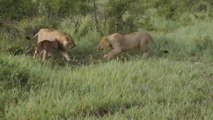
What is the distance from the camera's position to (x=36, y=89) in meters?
5.46

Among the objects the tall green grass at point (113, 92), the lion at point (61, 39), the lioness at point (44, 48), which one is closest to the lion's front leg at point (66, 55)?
the lion at point (61, 39)

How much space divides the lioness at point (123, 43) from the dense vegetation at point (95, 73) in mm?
154

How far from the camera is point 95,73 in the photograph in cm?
622

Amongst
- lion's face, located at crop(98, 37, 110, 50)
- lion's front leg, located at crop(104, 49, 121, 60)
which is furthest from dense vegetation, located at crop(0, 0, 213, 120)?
lion's face, located at crop(98, 37, 110, 50)

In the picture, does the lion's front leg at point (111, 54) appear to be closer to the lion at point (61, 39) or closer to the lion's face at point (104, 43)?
the lion's face at point (104, 43)

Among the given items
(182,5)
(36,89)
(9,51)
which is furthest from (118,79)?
(182,5)

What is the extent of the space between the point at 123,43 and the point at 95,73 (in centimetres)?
173

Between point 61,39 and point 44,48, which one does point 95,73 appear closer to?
point 44,48

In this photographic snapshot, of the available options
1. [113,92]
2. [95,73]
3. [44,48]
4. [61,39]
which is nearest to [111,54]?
[61,39]

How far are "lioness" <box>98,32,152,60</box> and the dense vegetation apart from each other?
0.15m

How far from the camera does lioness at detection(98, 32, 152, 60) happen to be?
777 cm

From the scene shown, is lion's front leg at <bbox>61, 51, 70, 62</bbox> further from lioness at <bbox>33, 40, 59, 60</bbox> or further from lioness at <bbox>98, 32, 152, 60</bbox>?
lioness at <bbox>98, 32, 152, 60</bbox>

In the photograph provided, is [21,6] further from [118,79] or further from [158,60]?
[118,79]

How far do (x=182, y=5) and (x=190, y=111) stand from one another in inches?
446
